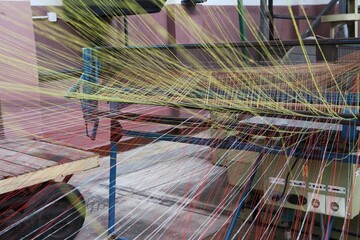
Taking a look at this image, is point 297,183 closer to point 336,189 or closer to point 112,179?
point 336,189

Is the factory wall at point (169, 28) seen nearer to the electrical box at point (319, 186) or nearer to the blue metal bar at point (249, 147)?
the blue metal bar at point (249, 147)

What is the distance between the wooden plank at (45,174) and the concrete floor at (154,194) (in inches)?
13.7

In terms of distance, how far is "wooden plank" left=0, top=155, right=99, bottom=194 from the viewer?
2.57 meters

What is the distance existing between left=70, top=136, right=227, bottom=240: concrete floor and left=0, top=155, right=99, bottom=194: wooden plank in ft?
1.14

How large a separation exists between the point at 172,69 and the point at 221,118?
0.74 meters

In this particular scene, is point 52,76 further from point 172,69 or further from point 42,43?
point 172,69

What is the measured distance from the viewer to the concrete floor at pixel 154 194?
373 cm

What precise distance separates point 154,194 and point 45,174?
1908mm

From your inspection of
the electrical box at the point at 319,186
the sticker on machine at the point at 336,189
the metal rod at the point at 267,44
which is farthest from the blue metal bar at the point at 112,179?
the sticker on machine at the point at 336,189

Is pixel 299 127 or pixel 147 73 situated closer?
pixel 299 127

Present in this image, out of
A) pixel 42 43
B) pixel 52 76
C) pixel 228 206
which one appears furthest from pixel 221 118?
pixel 42 43

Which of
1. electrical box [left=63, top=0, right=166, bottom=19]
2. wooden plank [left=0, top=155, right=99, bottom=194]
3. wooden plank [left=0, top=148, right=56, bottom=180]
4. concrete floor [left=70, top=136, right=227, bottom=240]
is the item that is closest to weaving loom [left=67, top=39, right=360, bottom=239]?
wooden plank [left=0, top=155, right=99, bottom=194]

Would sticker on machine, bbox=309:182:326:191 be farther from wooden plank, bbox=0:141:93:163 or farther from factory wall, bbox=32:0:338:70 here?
factory wall, bbox=32:0:338:70

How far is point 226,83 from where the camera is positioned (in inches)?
112
